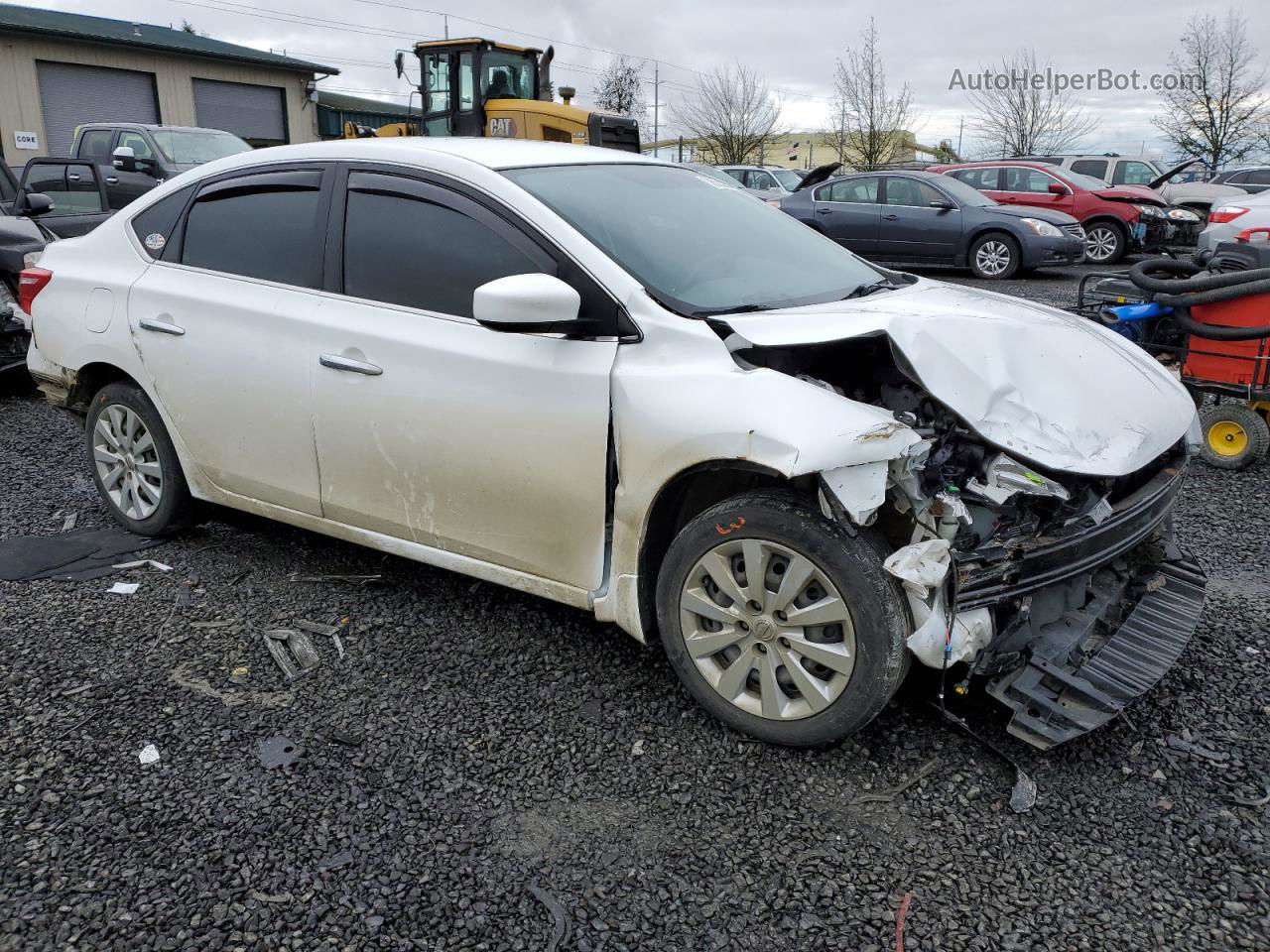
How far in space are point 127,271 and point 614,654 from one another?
2.66 m

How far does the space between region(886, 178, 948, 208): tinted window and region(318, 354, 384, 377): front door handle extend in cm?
1284

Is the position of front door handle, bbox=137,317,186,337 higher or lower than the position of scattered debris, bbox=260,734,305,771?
higher

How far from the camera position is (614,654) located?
140 inches

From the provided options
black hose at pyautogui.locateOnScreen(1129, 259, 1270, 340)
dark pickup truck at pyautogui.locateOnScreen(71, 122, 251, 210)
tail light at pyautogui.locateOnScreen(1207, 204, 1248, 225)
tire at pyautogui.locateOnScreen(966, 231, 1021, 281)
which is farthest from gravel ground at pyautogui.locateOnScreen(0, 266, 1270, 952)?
tire at pyautogui.locateOnScreen(966, 231, 1021, 281)

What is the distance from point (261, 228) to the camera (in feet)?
12.7

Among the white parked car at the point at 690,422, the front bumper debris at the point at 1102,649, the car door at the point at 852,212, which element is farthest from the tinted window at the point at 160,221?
the car door at the point at 852,212

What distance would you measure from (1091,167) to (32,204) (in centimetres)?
1823

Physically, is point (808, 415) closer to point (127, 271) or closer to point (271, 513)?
point (271, 513)

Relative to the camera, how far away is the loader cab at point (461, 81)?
14430 mm

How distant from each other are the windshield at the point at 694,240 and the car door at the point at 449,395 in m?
0.23

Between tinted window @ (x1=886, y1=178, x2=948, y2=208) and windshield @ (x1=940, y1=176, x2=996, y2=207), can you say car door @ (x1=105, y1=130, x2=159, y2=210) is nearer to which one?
tinted window @ (x1=886, y1=178, x2=948, y2=208)

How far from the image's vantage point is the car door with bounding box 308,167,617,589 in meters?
3.08

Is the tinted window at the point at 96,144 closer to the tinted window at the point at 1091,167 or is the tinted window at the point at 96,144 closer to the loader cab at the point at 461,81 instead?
the loader cab at the point at 461,81

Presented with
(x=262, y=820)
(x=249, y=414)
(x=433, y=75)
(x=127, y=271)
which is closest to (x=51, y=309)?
(x=127, y=271)
